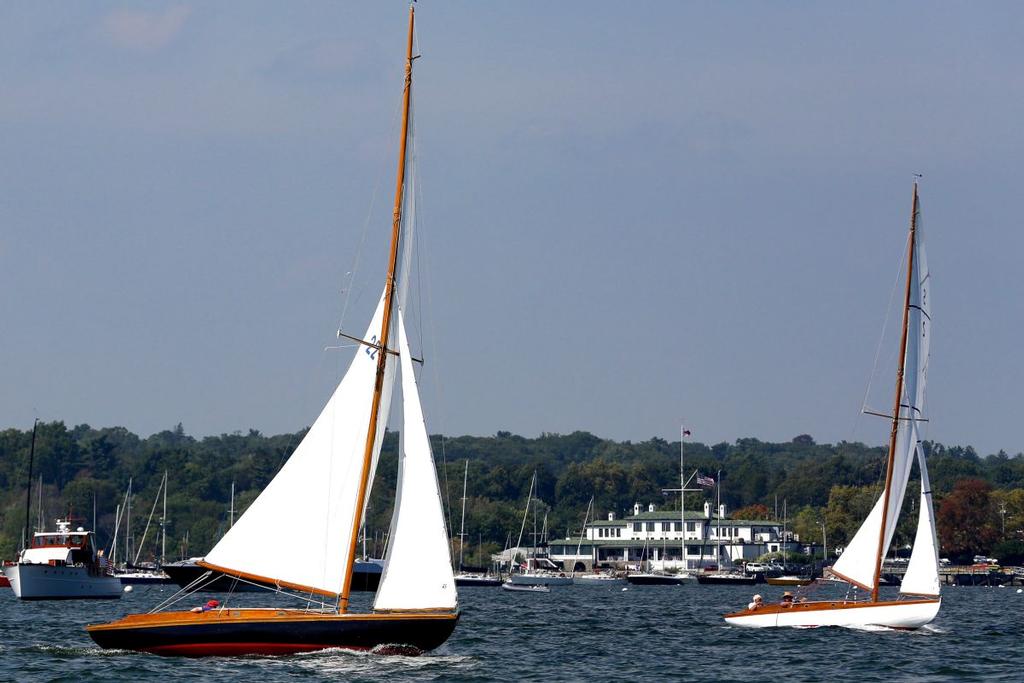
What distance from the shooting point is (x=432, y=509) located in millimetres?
40812

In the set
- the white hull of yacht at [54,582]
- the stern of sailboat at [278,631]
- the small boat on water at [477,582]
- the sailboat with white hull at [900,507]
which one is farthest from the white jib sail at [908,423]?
the small boat on water at [477,582]

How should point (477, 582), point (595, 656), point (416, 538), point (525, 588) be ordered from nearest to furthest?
point (416, 538) → point (595, 656) → point (525, 588) → point (477, 582)

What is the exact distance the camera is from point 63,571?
316 ft

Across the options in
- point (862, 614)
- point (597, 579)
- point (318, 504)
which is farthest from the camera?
point (597, 579)

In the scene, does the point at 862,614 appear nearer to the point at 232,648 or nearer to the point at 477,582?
the point at 232,648

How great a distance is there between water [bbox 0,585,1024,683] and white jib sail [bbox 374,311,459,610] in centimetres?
162

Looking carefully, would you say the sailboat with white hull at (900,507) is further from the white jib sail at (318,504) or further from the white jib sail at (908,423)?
the white jib sail at (318,504)

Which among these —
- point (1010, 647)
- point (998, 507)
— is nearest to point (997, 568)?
point (998, 507)

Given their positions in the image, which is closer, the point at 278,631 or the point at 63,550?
the point at 278,631

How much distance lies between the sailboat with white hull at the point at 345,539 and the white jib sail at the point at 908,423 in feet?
75.7

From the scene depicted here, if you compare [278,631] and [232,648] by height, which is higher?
[278,631]

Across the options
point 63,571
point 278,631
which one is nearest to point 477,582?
point 63,571

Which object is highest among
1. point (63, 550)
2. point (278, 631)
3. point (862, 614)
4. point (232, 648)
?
point (63, 550)

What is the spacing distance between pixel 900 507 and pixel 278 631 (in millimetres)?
27948
